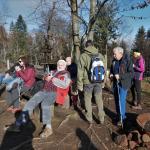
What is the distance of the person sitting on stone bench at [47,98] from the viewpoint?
7.76 metres

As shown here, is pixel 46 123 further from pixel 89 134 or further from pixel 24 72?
pixel 24 72

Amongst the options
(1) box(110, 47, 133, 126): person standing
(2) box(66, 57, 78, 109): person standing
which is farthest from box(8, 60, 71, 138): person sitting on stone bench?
(2) box(66, 57, 78, 109): person standing

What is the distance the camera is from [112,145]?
6977 mm

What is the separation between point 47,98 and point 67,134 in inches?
35.8

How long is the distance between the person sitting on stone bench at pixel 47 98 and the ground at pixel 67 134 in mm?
217

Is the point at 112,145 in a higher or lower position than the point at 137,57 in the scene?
lower

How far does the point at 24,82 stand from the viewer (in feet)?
31.8

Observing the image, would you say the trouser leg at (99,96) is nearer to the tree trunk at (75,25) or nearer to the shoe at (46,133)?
the shoe at (46,133)

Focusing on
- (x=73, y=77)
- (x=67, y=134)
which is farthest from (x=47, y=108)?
(x=73, y=77)

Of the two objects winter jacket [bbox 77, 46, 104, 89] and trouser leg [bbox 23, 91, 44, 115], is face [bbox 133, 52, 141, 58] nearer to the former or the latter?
winter jacket [bbox 77, 46, 104, 89]

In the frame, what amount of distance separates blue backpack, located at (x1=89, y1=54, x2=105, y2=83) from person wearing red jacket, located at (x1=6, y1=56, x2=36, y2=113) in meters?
2.09

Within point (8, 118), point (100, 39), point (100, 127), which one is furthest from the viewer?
point (100, 39)

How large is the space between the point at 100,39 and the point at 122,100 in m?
32.0

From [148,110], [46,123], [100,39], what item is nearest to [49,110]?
[46,123]
